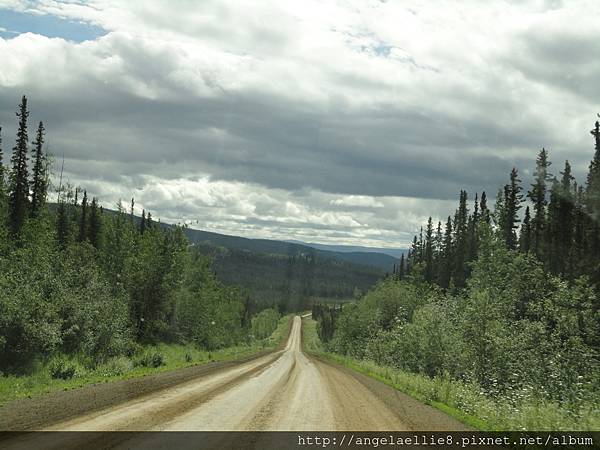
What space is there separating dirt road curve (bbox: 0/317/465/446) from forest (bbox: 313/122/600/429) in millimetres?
2278

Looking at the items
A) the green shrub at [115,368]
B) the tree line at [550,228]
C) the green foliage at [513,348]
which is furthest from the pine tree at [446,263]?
the green shrub at [115,368]

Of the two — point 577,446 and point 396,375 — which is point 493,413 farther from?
point 396,375

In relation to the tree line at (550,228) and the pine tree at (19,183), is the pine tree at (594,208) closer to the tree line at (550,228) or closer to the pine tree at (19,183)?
the tree line at (550,228)

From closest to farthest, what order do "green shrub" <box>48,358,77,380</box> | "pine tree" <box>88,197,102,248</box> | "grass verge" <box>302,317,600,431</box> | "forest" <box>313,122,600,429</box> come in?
"grass verge" <box>302,317,600,431</box>, "forest" <box>313,122,600,429</box>, "green shrub" <box>48,358,77,380</box>, "pine tree" <box>88,197,102,248</box>

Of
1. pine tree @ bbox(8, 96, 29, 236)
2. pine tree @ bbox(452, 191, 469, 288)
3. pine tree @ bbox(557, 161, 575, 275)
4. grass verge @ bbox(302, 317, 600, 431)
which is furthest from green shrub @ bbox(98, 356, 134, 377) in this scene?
pine tree @ bbox(452, 191, 469, 288)

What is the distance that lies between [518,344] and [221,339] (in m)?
51.6

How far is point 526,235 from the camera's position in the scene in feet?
301

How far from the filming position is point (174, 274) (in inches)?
2112

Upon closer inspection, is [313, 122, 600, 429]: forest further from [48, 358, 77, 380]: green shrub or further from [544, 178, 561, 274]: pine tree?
[48, 358, 77, 380]: green shrub

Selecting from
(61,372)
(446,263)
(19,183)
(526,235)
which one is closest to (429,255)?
(446,263)

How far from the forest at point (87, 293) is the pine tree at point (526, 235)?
48413 millimetres

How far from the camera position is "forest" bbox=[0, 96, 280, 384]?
24.9 m

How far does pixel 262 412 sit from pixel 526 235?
8528cm

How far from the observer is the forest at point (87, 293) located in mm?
24938
